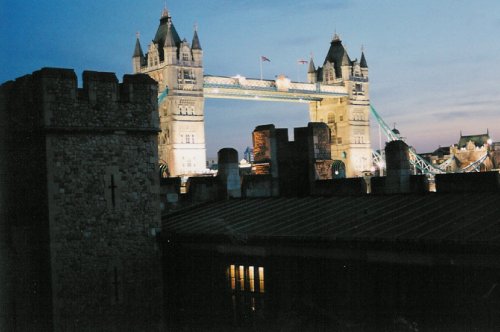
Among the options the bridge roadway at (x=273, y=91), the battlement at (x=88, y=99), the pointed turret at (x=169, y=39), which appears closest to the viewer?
the battlement at (x=88, y=99)

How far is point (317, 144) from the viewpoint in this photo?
1653 cm

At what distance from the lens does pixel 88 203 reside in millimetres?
13125

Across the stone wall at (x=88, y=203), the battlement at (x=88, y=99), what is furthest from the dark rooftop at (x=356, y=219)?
the battlement at (x=88, y=99)

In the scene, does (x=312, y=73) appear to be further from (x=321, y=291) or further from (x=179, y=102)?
(x=321, y=291)

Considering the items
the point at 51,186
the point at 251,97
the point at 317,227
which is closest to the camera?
the point at 317,227

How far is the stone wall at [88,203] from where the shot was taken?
1285 centimetres

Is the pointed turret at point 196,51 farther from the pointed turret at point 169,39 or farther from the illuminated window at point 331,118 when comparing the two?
the illuminated window at point 331,118

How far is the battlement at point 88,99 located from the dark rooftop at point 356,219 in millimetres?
2340

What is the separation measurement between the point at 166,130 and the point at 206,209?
68.9 meters

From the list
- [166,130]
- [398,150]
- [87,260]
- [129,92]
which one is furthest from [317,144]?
[166,130]

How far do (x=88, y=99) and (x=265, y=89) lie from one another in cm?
7927

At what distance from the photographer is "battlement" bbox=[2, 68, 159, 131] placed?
42.7 ft

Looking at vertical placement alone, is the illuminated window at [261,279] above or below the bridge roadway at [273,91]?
below

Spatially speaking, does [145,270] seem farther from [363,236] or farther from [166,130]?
[166,130]
